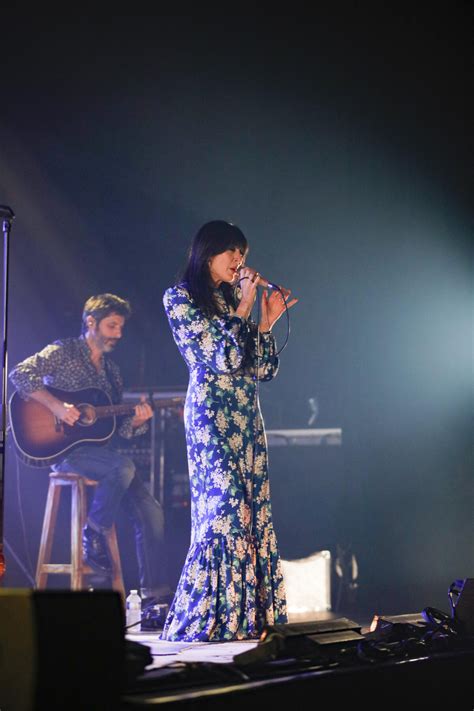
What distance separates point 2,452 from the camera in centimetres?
Result: 300

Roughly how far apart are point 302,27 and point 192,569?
3634 mm

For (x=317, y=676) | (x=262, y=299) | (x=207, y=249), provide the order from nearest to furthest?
(x=317, y=676) → (x=262, y=299) → (x=207, y=249)

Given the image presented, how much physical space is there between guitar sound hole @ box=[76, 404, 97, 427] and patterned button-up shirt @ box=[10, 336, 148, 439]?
0.12m

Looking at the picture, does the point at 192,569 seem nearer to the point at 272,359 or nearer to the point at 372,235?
the point at 272,359

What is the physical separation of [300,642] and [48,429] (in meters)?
2.88

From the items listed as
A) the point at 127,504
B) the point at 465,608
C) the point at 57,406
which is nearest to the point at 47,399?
the point at 57,406

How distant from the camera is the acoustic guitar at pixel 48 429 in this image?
15.1ft

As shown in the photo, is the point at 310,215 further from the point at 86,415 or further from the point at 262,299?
the point at 262,299

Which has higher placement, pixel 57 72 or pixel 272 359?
pixel 57 72

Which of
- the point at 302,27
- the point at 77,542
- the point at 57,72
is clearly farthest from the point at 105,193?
the point at 77,542

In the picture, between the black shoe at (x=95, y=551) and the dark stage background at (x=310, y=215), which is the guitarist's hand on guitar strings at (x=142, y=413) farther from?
the black shoe at (x=95, y=551)

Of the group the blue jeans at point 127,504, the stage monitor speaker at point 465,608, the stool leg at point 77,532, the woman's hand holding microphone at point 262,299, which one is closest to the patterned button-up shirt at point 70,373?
the blue jeans at point 127,504

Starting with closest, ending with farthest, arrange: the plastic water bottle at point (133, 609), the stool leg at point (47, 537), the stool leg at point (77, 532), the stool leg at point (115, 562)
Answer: the plastic water bottle at point (133, 609)
the stool leg at point (77, 532)
the stool leg at point (47, 537)
the stool leg at point (115, 562)

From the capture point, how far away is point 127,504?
16.4 ft
